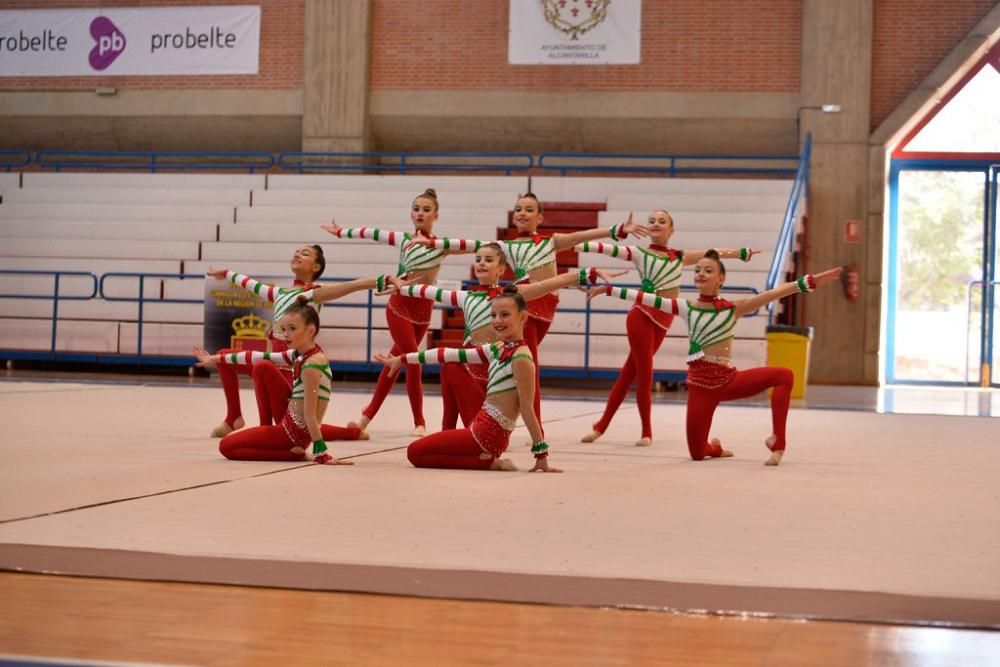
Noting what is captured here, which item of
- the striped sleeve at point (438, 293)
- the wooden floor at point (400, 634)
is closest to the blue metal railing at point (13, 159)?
the striped sleeve at point (438, 293)

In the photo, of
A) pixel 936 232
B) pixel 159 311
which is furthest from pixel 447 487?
pixel 936 232

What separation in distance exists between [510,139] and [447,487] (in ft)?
43.5

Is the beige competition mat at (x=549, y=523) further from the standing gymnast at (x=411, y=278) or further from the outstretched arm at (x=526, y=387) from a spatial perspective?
the standing gymnast at (x=411, y=278)

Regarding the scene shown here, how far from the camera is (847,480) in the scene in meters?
5.55

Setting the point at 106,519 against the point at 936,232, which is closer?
the point at 106,519

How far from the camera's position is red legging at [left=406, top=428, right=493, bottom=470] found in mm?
5729

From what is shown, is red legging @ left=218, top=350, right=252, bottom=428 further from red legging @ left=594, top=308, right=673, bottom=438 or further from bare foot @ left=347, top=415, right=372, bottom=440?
red legging @ left=594, top=308, right=673, bottom=438

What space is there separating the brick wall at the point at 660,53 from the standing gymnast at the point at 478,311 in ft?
36.8

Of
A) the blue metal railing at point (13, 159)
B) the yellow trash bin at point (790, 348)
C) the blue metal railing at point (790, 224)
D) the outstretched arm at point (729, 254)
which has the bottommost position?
the yellow trash bin at point (790, 348)

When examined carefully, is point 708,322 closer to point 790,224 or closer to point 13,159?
point 790,224

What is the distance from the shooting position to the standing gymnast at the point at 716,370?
6.29m

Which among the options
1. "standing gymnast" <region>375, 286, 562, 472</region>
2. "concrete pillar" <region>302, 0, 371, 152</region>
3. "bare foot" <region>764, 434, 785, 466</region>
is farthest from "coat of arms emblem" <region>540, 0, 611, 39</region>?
"standing gymnast" <region>375, 286, 562, 472</region>

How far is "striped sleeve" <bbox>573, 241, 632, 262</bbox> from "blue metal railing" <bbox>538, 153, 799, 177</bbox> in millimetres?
9146

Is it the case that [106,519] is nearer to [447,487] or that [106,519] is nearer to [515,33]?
[447,487]
